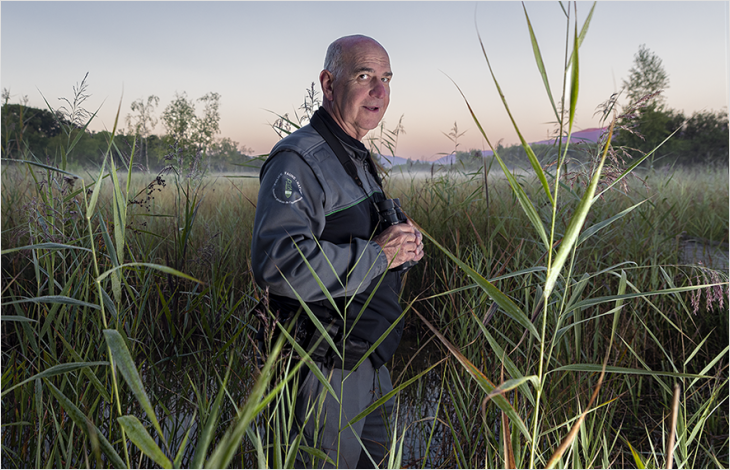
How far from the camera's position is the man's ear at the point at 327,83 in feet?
6.36

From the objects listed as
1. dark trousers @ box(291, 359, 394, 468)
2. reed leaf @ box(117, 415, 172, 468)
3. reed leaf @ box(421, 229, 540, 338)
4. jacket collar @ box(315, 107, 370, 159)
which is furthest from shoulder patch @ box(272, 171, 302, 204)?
reed leaf @ box(117, 415, 172, 468)

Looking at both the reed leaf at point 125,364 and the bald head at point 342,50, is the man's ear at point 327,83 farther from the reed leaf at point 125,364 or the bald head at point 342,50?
the reed leaf at point 125,364

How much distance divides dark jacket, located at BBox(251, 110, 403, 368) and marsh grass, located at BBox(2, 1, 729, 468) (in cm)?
27

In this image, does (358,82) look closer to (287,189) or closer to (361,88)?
(361,88)

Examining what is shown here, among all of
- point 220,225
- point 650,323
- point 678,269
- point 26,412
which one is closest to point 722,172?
point 678,269

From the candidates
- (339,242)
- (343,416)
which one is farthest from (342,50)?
(343,416)

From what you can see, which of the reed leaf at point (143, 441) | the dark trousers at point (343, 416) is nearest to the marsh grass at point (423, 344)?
the reed leaf at point (143, 441)

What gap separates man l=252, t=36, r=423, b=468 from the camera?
58.1 inches

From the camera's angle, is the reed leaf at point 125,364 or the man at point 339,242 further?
the man at point 339,242

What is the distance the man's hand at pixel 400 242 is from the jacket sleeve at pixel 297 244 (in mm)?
52

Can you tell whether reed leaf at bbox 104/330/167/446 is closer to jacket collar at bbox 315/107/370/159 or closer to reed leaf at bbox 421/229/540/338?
reed leaf at bbox 421/229/540/338

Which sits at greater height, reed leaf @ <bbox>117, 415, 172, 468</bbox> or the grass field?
reed leaf @ <bbox>117, 415, 172, 468</bbox>

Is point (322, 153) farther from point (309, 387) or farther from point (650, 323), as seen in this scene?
point (650, 323)

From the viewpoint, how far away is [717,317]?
2824 mm
